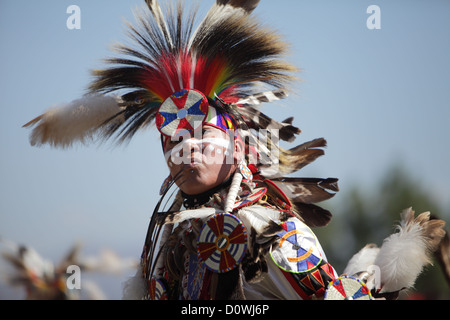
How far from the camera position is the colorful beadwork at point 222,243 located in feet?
9.33

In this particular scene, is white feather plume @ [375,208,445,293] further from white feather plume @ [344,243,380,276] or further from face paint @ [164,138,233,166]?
face paint @ [164,138,233,166]

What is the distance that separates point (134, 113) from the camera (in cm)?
363

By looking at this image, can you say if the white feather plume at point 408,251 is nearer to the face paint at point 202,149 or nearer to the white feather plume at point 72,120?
the face paint at point 202,149

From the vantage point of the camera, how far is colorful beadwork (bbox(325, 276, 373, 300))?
9.00 feet

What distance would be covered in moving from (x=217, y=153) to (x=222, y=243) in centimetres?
58

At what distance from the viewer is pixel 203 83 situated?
134 inches

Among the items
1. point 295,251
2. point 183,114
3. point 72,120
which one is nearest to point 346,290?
point 295,251

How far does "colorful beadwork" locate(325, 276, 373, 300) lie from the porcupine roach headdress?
727mm

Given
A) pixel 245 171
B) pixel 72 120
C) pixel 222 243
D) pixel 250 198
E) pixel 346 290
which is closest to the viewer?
pixel 346 290
